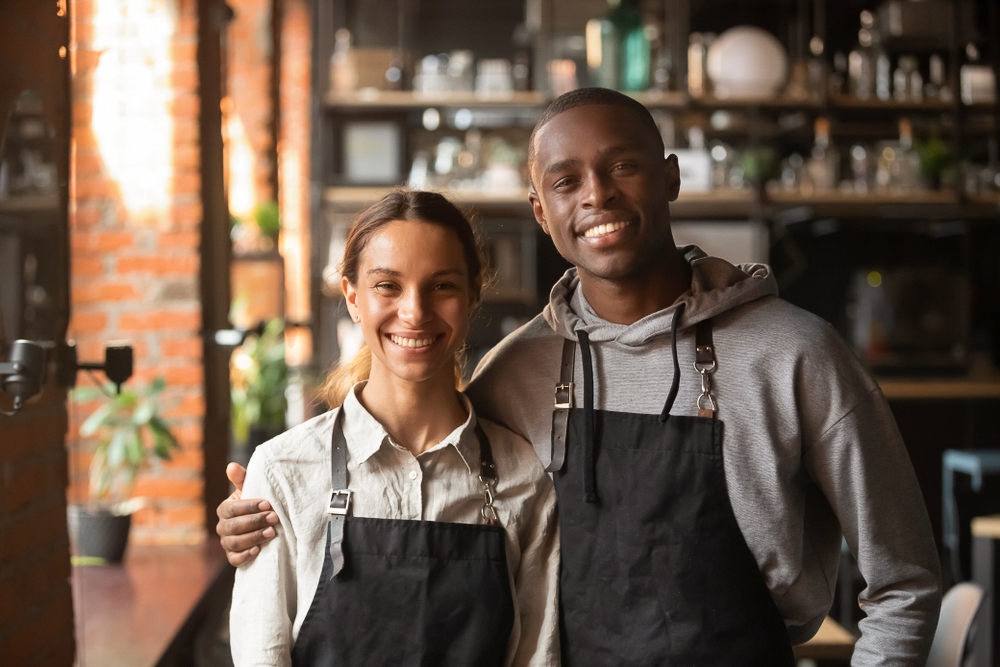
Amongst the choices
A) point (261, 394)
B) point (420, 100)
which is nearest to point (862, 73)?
point (420, 100)

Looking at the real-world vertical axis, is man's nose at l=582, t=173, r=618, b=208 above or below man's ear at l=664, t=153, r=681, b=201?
below

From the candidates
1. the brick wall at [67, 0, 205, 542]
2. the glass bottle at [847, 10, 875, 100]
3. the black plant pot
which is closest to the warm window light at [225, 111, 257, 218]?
the brick wall at [67, 0, 205, 542]

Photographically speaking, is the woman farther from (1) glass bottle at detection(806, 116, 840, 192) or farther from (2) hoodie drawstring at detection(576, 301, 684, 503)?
(1) glass bottle at detection(806, 116, 840, 192)

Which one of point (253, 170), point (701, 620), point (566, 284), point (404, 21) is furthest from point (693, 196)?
point (701, 620)

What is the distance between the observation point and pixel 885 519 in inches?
40.1

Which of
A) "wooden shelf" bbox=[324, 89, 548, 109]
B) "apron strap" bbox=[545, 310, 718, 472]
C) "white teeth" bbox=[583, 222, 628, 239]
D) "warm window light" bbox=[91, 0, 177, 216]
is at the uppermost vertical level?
"wooden shelf" bbox=[324, 89, 548, 109]

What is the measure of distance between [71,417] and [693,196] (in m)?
2.98

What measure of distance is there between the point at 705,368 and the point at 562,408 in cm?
Answer: 19

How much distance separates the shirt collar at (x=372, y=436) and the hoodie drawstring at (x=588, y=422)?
0.14m

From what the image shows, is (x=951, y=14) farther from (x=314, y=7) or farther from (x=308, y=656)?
(x=308, y=656)

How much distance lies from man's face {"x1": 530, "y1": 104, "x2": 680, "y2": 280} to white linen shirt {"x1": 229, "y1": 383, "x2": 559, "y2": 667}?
271mm

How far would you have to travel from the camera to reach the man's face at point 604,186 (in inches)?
40.2

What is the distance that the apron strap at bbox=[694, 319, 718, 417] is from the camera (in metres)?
1.04

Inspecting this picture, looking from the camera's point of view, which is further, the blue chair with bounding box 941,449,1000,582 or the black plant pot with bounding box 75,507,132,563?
the blue chair with bounding box 941,449,1000,582
